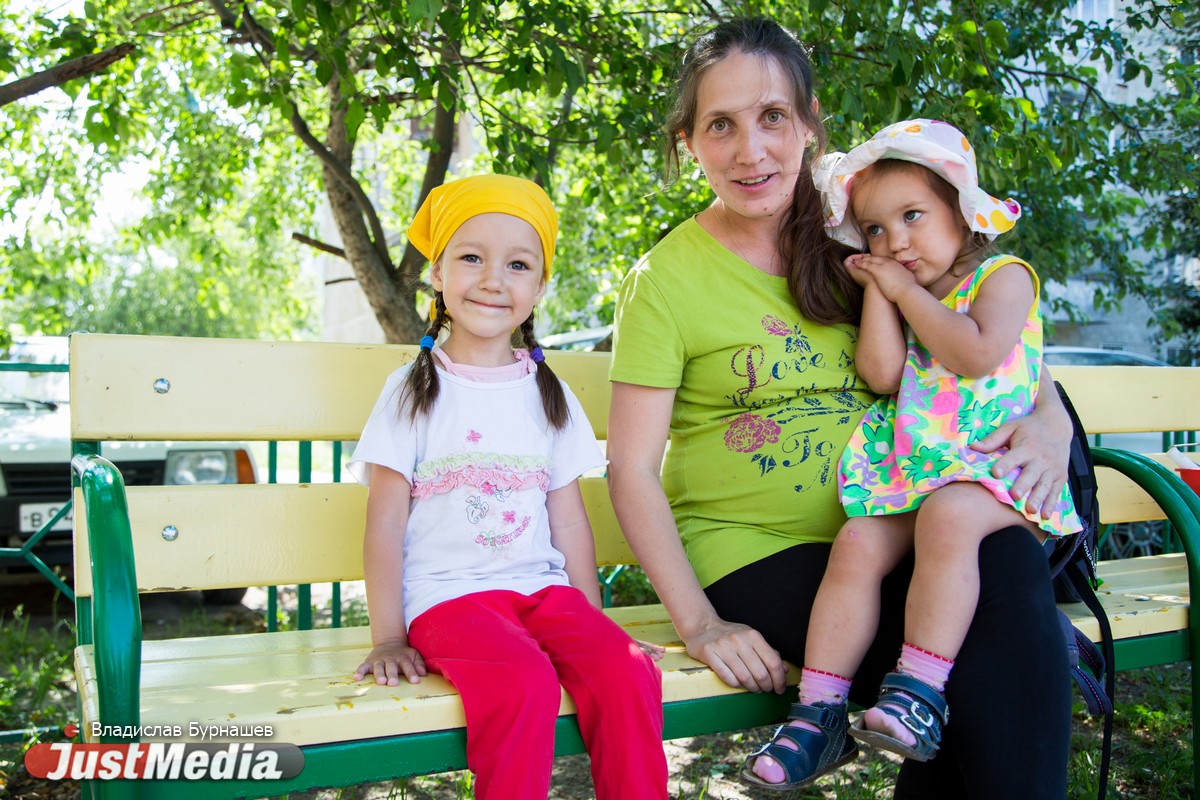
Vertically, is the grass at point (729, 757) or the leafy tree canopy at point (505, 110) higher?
the leafy tree canopy at point (505, 110)

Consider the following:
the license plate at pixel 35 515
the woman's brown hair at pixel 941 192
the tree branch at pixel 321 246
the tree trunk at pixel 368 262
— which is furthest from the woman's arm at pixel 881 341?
the license plate at pixel 35 515

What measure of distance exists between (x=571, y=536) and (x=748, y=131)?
0.88m

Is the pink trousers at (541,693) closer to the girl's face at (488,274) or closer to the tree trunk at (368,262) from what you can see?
the girl's face at (488,274)

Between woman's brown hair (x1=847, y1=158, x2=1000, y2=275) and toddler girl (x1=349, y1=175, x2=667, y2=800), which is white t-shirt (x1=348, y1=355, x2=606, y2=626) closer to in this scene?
toddler girl (x1=349, y1=175, x2=667, y2=800)

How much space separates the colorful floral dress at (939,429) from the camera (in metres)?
1.93

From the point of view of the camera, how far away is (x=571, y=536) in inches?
82.4

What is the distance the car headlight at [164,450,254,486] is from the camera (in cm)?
522

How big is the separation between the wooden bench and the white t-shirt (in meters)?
0.24

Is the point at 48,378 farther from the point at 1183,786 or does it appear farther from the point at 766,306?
the point at 1183,786

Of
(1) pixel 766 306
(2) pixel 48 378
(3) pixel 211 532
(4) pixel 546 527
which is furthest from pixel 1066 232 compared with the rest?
(2) pixel 48 378

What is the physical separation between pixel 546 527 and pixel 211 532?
0.73 m

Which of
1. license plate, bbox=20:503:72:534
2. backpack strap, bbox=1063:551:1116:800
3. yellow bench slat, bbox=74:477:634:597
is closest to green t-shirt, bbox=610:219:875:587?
backpack strap, bbox=1063:551:1116:800

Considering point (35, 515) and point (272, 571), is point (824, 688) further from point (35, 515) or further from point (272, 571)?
point (35, 515)

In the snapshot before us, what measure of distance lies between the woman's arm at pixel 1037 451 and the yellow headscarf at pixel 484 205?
95 cm
